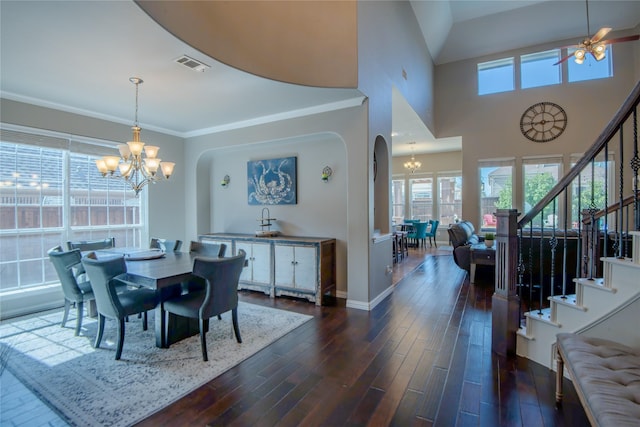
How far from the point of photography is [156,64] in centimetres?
299

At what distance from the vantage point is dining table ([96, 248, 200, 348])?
2.60 metres

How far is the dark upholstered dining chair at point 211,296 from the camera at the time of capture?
263cm

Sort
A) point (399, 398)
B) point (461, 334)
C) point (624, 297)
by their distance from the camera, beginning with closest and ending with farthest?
1. point (624, 297)
2. point (399, 398)
3. point (461, 334)

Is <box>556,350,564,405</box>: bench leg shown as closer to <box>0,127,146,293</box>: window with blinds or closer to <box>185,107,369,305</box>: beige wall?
<box>185,107,369,305</box>: beige wall

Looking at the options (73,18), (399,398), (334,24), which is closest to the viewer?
(399,398)

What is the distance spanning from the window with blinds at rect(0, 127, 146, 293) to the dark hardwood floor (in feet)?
10.2

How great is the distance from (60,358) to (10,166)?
8.94 feet

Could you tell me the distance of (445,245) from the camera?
988cm

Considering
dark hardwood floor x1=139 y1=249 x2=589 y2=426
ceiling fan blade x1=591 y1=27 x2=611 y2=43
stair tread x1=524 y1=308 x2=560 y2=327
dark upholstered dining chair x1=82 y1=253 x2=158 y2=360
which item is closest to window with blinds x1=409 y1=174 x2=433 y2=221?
ceiling fan blade x1=591 y1=27 x2=611 y2=43

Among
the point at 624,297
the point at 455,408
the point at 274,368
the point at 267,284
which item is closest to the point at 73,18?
the point at 274,368

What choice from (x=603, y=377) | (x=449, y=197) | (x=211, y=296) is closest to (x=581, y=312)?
(x=603, y=377)

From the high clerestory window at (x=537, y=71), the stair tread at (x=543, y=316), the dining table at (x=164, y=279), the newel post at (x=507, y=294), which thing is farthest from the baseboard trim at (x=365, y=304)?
the high clerestory window at (x=537, y=71)

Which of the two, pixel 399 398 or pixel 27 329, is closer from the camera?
pixel 399 398

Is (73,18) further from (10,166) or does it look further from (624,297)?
(624,297)
